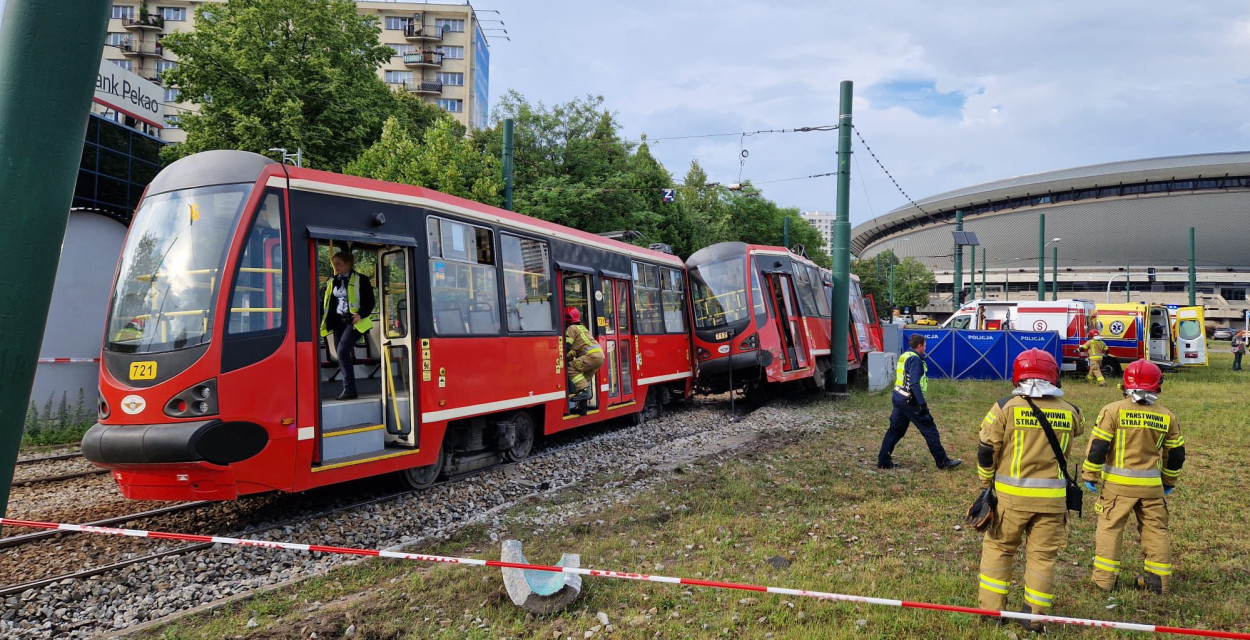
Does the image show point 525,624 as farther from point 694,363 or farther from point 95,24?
point 694,363

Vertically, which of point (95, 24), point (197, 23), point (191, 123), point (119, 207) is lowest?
point (95, 24)

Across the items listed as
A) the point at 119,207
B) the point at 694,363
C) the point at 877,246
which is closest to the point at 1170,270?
the point at 877,246

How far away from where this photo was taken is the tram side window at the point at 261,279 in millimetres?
5867

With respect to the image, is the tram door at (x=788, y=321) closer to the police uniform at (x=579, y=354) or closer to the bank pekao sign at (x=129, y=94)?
the police uniform at (x=579, y=354)

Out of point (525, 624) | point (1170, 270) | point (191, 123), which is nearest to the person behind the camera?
point (525, 624)

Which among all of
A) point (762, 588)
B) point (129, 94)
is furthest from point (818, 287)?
point (129, 94)

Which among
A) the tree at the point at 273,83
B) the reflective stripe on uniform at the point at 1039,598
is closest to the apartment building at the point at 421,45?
the tree at the point at 273,83

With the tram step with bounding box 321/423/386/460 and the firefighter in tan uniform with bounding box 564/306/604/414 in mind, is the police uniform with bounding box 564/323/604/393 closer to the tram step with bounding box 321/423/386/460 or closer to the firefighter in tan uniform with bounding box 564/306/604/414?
the firefighter in tan uniform with bounding box 564/306/604/414

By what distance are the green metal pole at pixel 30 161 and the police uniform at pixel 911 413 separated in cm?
827

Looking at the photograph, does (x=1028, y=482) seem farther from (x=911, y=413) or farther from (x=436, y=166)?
(x=436, y=166)

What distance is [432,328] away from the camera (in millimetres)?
7535

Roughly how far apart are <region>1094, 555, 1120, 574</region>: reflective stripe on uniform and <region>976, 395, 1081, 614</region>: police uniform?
106cm

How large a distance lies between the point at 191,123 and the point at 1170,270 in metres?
111

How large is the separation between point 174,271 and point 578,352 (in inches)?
217
